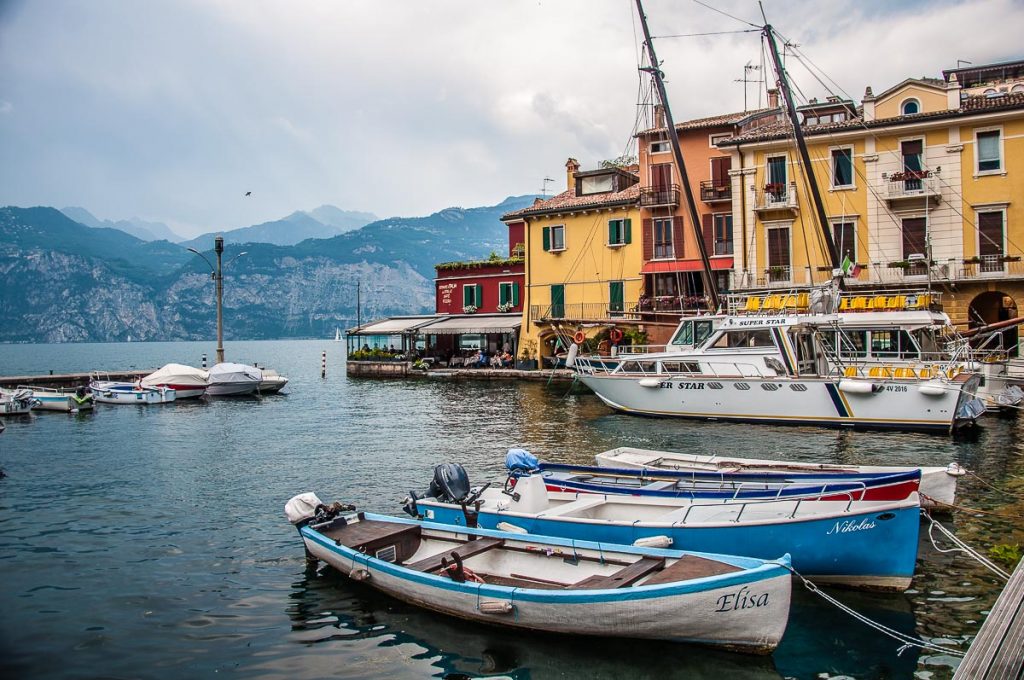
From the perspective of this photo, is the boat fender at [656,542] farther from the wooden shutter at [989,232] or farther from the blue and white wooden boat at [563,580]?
the wooden shutter at [989,232]

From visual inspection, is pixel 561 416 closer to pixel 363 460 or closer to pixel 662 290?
pixel 363 460

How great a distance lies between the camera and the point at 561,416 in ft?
102

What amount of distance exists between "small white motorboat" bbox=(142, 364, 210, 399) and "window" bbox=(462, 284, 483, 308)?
24.3m

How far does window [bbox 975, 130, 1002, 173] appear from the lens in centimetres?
3700

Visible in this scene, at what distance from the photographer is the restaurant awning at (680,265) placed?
4619 cm

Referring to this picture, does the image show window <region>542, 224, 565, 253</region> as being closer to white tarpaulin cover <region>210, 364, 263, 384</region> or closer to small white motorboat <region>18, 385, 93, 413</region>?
white tarpaulin cover <region>210, 364, 263, 384</region>

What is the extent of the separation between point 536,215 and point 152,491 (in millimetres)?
39395

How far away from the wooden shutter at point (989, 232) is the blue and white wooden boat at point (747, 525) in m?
33.0

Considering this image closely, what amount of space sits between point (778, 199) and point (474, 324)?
2492 centimetres

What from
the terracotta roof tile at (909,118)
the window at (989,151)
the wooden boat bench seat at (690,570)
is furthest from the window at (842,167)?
the wooden boat bench seat at (690,570)

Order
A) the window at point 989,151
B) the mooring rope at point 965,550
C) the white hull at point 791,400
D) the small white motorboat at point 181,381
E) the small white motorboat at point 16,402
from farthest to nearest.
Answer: the small white motorboat at point 181,381, the window at point 989,151, the small white motorboat at point 16,402, the white hull at point 791,400, the mooring rope at point 965,550

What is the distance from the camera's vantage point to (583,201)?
5244cm

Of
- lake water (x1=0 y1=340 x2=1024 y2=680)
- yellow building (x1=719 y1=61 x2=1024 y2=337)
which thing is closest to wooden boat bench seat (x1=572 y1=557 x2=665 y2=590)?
lake water (x1=0 y1=340 x2=1024 y2=680)

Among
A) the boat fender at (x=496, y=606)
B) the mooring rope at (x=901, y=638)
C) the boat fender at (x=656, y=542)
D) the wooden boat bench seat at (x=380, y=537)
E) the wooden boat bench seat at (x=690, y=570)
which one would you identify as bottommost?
the mooring rope at (x=901, y=638)
